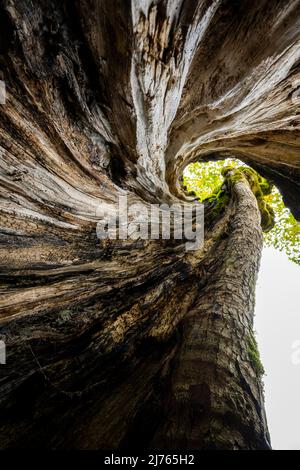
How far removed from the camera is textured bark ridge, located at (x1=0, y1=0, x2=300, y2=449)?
1.61 meters

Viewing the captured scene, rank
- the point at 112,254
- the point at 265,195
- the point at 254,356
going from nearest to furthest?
the point at 254,356 → the point at 112,254 → the point at 265,195

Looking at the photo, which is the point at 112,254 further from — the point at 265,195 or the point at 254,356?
the point at 265,195

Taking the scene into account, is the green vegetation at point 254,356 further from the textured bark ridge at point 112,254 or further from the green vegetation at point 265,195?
the green vegetation at point 265,195

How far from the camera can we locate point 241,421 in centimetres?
149

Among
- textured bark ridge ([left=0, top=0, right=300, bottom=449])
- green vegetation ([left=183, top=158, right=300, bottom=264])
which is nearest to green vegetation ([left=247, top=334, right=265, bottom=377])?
textured bark ridge ([left=0, top=0, right=300, bottom=449])

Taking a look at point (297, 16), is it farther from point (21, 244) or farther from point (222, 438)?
point (222, 438)

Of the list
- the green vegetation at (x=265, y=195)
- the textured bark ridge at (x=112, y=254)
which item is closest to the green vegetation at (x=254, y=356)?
the textured bark ridge at (x=112, y=254)

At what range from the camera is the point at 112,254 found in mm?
2650

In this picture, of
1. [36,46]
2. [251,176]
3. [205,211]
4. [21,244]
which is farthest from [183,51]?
[251,176]

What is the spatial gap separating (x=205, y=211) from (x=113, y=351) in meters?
4.71

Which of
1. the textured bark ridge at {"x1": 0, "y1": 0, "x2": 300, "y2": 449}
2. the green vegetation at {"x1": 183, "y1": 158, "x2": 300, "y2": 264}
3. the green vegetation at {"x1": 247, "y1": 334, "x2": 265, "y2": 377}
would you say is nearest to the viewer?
the textured bark ridge at {"x1": 0, "y1": 0, "x2": 300, "y2": 449}

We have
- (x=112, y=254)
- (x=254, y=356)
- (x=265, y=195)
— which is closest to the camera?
(x=254, y=356)

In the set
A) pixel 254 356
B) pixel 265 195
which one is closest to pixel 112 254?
pixel 254 356

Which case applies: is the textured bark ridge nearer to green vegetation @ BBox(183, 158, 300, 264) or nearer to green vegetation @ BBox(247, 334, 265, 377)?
green vegetation @ BBox(247, 334, 265, 377)
